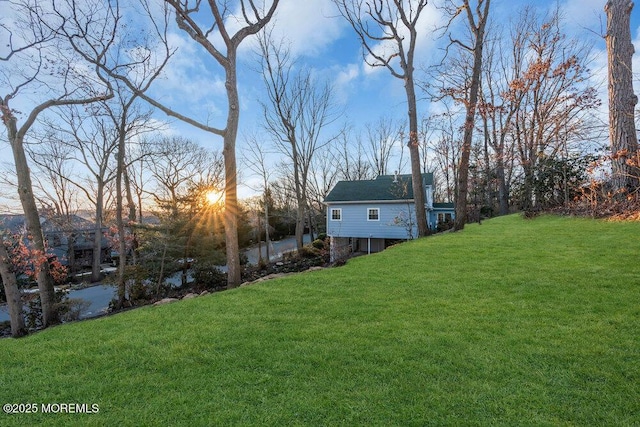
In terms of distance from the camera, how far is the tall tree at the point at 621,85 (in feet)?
21.7

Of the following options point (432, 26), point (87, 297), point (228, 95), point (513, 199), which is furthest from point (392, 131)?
point (87, 297)

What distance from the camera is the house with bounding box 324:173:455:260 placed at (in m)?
16.0

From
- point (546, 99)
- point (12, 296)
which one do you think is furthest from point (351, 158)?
point (12, 296)

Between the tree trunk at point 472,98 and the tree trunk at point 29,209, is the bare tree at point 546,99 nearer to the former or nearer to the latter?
the tree trunk at point 472,98

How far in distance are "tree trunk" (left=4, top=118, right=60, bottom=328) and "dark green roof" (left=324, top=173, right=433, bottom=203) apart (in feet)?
41.7

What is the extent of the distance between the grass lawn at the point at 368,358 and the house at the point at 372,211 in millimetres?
11240

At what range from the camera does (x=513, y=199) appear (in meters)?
21.3

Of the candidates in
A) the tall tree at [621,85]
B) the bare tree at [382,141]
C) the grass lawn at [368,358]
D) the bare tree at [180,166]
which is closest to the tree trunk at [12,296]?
the grass lawn at [368,358]

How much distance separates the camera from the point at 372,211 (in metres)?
16.8

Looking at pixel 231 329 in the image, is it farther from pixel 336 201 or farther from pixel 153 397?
pixel 336 201

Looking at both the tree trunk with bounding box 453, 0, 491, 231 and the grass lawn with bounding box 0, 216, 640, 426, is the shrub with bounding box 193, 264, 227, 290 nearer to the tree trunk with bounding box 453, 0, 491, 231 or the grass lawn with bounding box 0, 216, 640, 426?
the grass lawn with bounding box 0, 216, 640, 426

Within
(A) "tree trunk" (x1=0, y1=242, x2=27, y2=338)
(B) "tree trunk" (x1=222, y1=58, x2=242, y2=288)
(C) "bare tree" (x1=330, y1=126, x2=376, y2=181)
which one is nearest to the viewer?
(A) "tree trunk" (x1=0, y1=242, x2=27, y2=338)

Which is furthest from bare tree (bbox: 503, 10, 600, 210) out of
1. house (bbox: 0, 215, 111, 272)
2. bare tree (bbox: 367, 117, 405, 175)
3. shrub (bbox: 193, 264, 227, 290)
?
house (bbox: 0, 215, 111, 272)

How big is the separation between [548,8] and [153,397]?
22485mm
